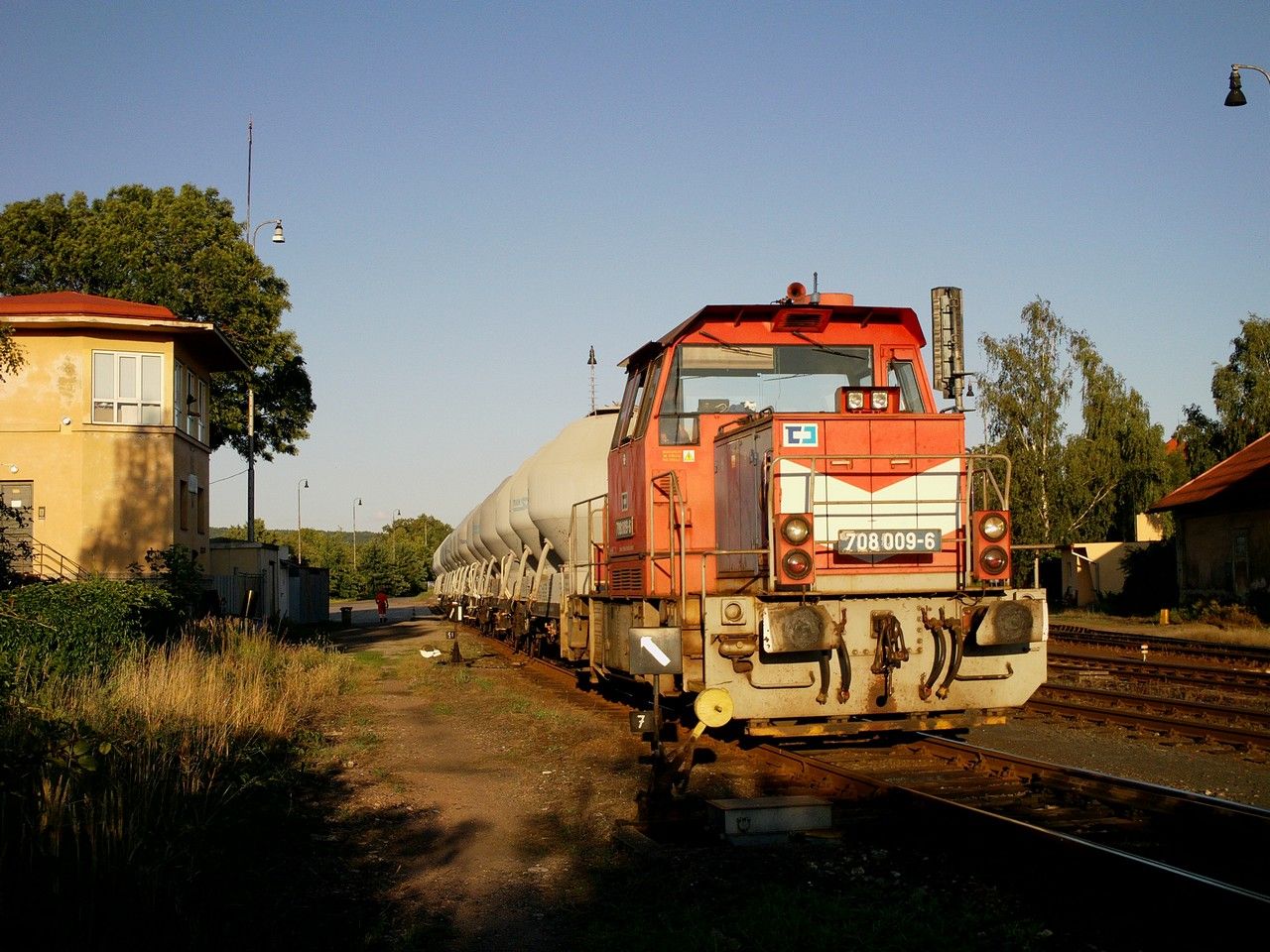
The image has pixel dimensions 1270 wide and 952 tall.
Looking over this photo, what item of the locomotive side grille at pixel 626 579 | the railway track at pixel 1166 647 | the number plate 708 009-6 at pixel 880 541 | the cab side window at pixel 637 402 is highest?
the cab side window at pixel 637 402

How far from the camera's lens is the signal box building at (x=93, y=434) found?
23484 millimetres

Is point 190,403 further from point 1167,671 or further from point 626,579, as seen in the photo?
point 1167,671

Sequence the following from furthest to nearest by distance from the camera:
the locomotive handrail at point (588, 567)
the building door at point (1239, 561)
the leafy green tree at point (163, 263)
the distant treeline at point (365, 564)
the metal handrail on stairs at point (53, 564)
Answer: the distant treeline at point (365, 564)
the leafy green tree at point (163, 263)
the building door at point (1239, 561)
the metal handrail on stairs at point (53, 564)
the locomotive handrail at point (588, 567)

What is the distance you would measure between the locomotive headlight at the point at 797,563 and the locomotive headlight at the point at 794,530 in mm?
69

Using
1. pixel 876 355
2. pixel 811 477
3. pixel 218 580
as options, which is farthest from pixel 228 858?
pixel 218 580

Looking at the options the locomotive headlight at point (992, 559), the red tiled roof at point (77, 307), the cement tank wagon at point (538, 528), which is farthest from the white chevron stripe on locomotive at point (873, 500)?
the red tiled roof at point (77, 307)

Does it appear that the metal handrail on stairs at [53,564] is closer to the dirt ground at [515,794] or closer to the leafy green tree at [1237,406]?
the dirt ground at [515,794]

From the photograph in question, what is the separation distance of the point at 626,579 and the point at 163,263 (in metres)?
28.6

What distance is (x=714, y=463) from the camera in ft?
31.3

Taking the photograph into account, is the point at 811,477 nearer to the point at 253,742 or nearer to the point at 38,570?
the point at 253,742

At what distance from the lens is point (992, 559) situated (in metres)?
8.20

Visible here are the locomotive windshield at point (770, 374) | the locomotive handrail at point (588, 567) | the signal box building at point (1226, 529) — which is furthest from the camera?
the signal box building at point (1226, 529)

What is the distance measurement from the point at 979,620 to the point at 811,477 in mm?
1534

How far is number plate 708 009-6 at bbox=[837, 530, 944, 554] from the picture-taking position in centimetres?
806
